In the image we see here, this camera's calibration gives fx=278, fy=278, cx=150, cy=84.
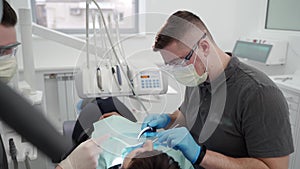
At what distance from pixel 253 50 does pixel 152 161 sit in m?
2.07

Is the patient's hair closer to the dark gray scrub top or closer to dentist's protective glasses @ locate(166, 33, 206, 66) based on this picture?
the dark gray scrub top

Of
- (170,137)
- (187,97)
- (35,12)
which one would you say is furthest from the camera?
(35,12)

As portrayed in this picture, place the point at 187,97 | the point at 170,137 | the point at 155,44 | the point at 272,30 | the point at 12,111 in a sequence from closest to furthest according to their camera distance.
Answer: the point at 12,111
the point at 170,137
the point at 155,44
the point at 187,97
the point at 272,30

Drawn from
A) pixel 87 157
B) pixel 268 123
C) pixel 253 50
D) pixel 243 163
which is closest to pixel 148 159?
pixel 87 157

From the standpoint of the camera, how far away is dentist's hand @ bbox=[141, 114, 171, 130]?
119 centimetres

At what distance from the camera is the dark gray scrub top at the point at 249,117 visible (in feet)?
3.37

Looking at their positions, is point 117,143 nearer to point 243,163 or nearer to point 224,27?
point 243,163

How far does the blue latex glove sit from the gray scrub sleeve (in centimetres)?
22

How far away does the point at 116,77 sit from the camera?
149 cm

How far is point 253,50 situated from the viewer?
108 inches

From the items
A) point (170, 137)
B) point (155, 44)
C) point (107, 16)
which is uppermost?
point (107, 16)

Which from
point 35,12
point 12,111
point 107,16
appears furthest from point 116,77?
point 35,12

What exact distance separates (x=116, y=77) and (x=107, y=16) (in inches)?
13.5

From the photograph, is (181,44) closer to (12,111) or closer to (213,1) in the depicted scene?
(12,111)
